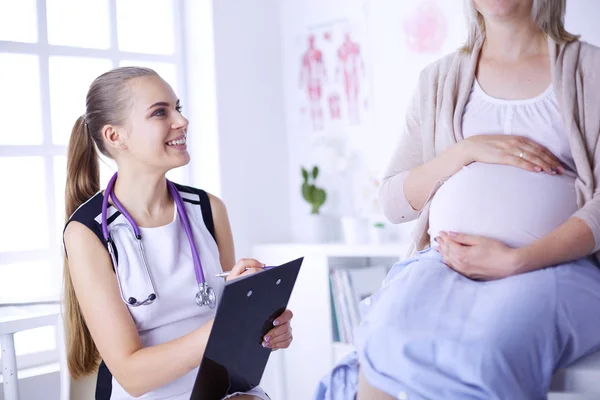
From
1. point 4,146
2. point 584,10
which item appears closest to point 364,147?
point 584,10

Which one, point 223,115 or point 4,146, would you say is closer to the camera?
point 4,146

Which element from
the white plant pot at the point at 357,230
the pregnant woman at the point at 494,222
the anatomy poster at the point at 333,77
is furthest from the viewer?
the anatomy poster at the point at 333,77

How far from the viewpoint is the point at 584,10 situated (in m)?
2.45

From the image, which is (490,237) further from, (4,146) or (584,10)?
(4,146)

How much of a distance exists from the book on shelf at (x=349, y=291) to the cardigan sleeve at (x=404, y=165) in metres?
1.28

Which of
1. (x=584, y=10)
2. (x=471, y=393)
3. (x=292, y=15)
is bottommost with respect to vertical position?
(x=471, y=393)

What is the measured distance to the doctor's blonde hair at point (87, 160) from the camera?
1623 mm

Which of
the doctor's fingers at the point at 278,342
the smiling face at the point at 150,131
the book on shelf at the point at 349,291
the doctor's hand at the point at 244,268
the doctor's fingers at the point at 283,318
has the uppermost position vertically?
the smiling face at the point at 150,131

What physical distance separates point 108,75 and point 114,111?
9cm

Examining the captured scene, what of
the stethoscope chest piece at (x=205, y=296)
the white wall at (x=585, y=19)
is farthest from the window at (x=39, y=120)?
the white wall at (x=585, y=19)

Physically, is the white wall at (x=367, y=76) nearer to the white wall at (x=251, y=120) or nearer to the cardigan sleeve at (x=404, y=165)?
the white wall at (x=251, y=120)

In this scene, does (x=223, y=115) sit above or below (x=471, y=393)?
above

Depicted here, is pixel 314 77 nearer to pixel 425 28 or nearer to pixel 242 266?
pixel 425 28

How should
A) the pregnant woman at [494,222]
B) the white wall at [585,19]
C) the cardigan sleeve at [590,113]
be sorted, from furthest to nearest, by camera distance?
1. the white wall at [585,19]
2. the cardigan sleeve at [590,113]
3. the pregnant woman at [494,222]
